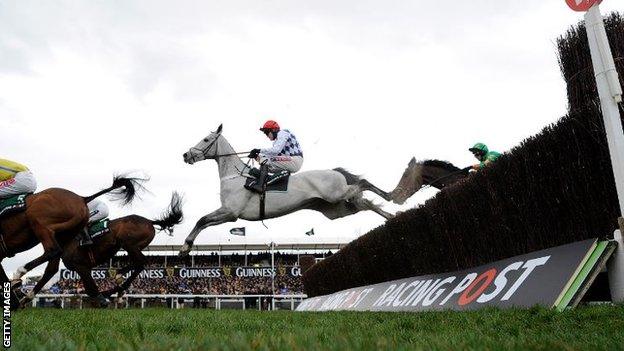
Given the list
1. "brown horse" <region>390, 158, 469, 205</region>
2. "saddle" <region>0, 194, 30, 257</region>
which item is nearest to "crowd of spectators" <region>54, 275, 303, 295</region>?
"brown horse" <region>390, 158, 469, 205</region>

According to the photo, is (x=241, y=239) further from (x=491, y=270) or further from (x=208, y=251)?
(x=491, y=270)

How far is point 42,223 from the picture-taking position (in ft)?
25.9

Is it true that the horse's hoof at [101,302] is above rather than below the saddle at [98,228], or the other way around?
below

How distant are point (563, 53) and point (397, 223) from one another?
13.2 ft

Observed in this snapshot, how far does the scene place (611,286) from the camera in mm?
3848

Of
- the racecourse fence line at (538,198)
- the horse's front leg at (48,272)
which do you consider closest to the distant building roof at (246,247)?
the horse's front leg at (48,272)

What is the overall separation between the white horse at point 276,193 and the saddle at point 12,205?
3.02 m

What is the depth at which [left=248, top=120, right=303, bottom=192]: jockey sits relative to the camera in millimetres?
10266

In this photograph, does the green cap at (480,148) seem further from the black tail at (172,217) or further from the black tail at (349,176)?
the black tail at (172,217)

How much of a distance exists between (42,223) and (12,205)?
461mm

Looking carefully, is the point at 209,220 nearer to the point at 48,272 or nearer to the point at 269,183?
the point at 269,183

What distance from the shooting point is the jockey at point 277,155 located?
404 inches

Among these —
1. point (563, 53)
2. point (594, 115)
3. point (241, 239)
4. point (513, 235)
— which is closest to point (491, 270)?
point (513, 235)

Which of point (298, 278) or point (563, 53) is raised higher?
point (563, 53)
